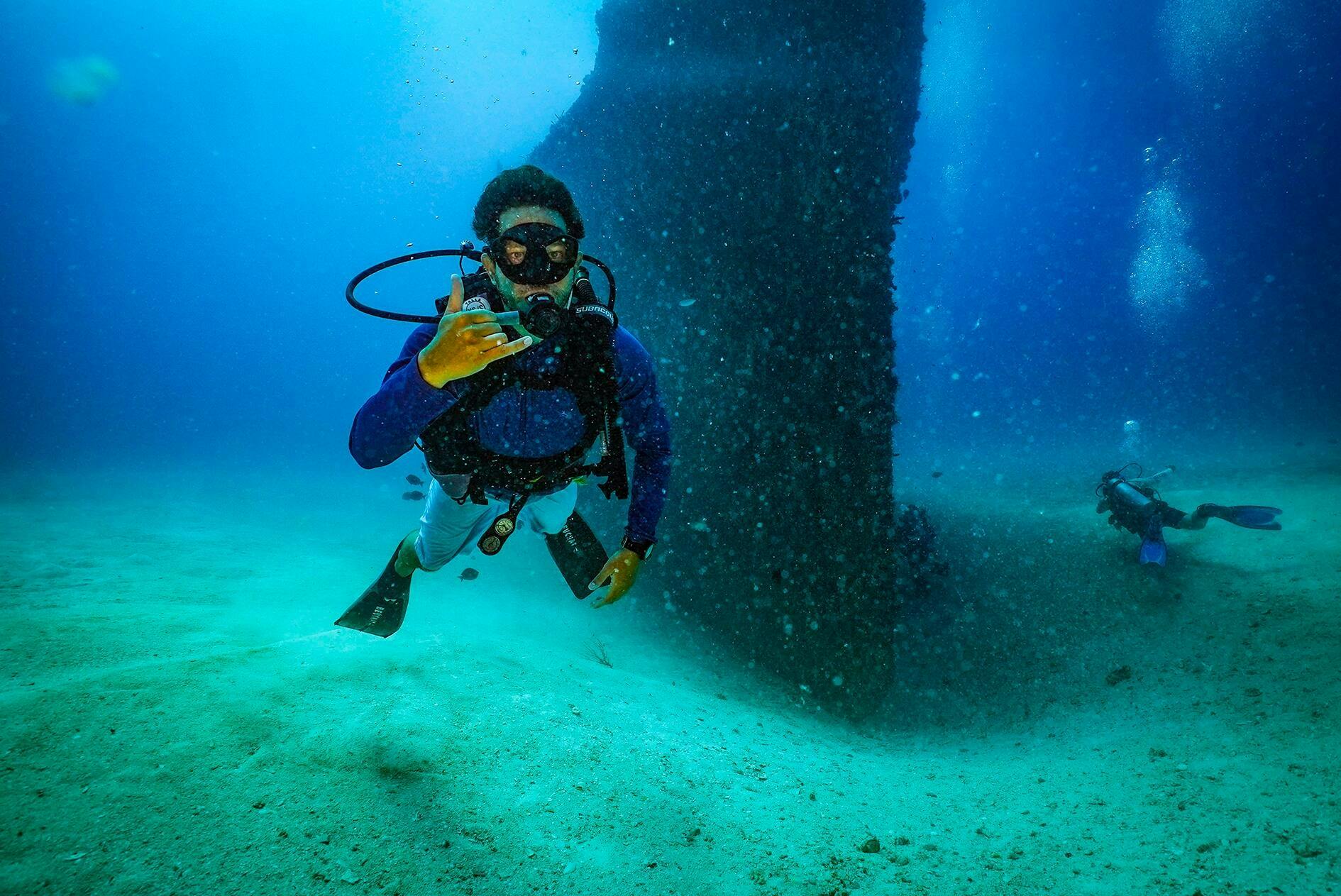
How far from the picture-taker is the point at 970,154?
397 feet

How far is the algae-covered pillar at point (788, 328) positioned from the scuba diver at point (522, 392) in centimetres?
338

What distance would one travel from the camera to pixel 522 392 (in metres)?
2.84

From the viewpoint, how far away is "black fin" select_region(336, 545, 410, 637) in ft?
12.5

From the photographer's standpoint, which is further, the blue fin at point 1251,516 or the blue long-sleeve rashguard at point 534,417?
the blue fin at point 1251,516

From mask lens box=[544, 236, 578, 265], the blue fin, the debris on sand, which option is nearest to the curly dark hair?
mask lens box=[544, 236, 578, 265]

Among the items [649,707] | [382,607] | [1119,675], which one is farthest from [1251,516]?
[382,607]

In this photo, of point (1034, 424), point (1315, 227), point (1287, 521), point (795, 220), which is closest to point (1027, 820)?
point (795, 220)

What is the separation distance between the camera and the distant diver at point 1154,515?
679 centimetres

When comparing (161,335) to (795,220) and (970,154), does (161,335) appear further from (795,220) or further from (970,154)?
(970,154)

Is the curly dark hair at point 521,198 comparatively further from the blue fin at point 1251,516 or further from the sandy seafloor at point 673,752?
the blue fin at point 1251,516

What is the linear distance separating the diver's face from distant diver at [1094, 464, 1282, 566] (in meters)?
7.98

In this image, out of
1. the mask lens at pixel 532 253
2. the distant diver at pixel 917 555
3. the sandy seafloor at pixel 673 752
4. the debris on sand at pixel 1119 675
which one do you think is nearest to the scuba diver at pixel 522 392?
the mask lens at pixel 532 253

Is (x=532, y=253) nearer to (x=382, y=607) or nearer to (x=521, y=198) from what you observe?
(x=521, y=198)

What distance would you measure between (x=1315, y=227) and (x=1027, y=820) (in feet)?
206
